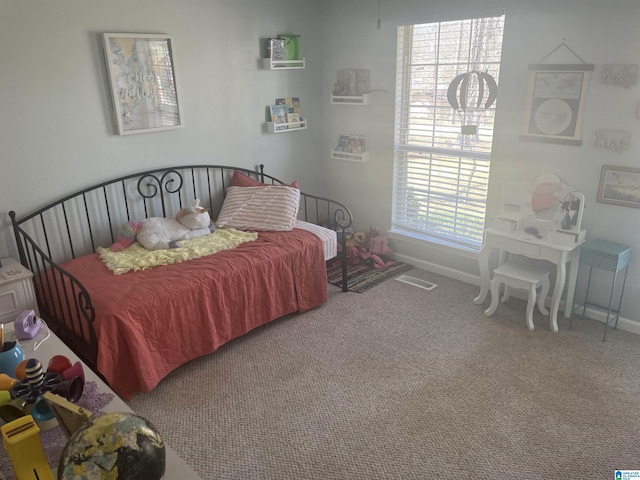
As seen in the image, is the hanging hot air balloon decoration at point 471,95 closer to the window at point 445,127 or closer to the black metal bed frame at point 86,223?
the window at point 445,127

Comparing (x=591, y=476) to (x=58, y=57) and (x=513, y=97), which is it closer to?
(x=513, y=97)

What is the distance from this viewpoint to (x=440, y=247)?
3912mm

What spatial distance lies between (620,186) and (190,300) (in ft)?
8.54

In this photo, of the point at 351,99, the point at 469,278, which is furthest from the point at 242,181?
the point at 469,278

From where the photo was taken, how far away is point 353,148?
4230 millimetres

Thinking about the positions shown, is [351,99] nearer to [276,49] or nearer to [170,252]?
[276,49]

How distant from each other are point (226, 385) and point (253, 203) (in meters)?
1.38

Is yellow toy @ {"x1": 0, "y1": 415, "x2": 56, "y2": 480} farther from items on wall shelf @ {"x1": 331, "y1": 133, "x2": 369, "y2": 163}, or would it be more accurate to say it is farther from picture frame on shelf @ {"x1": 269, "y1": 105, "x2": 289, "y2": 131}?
items on wall shelf @ {"x1": 331, "y1": 133, "x2": 369, "y2": 163}

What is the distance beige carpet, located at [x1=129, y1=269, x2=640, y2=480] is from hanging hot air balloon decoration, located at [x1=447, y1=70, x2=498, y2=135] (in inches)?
53.0

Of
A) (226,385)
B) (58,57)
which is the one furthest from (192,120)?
(226,385)

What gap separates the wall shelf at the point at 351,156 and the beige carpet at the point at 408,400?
145 centimetres

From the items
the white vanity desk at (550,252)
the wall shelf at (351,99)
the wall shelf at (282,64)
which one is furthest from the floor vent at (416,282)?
the wall shelf at (282,64)

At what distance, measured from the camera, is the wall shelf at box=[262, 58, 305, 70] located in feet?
12.4

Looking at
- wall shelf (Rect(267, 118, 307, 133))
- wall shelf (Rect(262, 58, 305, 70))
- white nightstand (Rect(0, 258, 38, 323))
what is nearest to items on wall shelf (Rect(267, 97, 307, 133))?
wall shelf (Rect(267, 118, 307, 133))
